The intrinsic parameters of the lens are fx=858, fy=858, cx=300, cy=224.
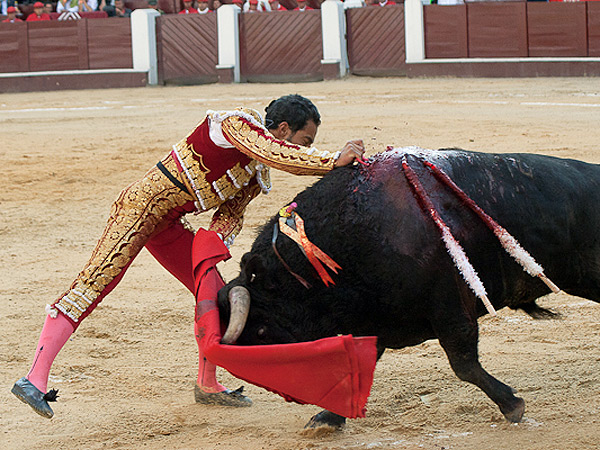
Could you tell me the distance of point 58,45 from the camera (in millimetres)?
14656

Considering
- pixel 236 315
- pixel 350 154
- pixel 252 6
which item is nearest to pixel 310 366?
pixel 236 315

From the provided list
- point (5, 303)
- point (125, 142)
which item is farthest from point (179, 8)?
point (5, 303)

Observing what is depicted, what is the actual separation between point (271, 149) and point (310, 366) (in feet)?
2.02

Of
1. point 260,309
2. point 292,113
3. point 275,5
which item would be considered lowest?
point 260,309

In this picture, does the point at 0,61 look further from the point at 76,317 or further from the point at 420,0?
the point at 76,317

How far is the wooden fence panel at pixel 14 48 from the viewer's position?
1464 centimetres

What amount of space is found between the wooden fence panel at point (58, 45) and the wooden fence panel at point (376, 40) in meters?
4.58

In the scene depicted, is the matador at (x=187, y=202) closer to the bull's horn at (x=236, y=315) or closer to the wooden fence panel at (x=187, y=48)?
the bull's horn at (x=236, y=315)

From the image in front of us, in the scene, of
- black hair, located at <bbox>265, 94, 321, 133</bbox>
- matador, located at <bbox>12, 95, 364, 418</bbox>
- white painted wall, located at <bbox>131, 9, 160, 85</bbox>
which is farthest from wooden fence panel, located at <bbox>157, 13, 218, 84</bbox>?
black hair, located at <bbox>265, 94, 321, 133</bbox>

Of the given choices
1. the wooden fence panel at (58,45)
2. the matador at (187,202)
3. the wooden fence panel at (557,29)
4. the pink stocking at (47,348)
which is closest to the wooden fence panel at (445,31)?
the wooden fence panel at (557,29)

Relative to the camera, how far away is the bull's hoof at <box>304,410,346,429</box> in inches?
101

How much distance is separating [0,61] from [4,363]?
41.5 ft

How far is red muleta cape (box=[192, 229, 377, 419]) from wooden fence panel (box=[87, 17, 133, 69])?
517 inches

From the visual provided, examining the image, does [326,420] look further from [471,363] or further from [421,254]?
[421,254]
